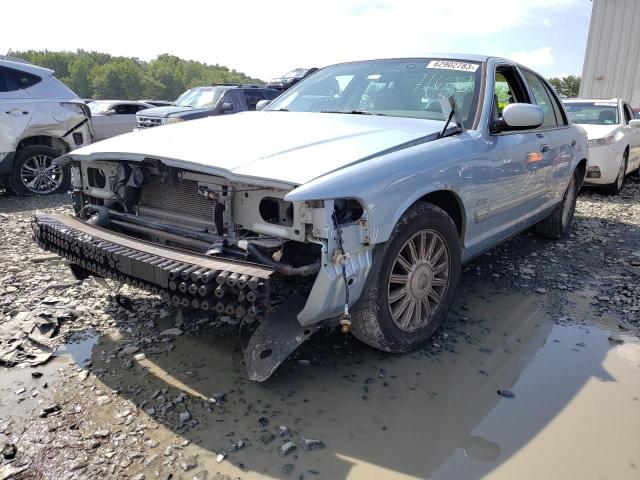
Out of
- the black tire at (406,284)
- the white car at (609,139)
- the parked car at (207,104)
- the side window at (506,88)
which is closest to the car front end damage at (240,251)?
the black tire at (406,284)

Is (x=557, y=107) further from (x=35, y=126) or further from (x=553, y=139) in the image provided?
(x=35, y=126)

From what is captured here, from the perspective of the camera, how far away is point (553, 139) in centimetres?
446

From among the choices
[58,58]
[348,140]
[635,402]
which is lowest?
[635,402]

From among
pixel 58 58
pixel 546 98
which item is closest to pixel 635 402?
pixel 546 98

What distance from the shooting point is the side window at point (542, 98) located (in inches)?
178

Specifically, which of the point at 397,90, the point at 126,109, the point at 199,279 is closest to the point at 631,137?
the point at 397,90

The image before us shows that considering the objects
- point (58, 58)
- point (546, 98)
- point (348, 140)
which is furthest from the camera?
point (58, 58)

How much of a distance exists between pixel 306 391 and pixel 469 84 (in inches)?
92.4

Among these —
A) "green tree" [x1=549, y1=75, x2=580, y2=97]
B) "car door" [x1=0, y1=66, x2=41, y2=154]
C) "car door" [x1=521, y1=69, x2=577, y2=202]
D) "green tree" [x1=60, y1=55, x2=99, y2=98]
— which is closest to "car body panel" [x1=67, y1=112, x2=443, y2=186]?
"car door" [x1=521, y1=69, x2=577, y2=202]

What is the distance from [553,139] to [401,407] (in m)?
3.02

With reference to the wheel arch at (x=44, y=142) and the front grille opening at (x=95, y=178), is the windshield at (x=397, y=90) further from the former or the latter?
the wheel arch at (x=44, y=142)

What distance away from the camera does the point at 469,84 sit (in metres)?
3.60

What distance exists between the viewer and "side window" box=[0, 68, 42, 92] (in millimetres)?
7031

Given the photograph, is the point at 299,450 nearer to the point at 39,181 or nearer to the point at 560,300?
the point at 560,300
